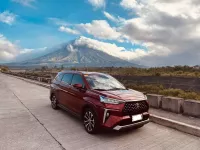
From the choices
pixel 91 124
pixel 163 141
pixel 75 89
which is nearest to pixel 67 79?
pixel 75 89

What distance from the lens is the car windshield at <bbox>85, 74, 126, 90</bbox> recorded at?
5964 millimetres

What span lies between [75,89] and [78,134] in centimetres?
161

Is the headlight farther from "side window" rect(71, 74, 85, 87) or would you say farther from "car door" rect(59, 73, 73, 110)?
"car door" rect(59, 73, 73, 110)

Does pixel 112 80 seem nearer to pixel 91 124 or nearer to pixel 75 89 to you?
pixel 75 89

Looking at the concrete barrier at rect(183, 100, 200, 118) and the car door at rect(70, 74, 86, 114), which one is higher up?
the car door at rect(70, 74, 86, 114)

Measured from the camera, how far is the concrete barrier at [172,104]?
7023mm

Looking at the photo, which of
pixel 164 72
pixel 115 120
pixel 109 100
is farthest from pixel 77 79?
pixel 164 72

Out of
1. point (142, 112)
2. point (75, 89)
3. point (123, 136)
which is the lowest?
point (123, 136)

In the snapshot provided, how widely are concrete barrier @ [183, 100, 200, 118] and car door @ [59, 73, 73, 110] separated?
13.5 feet

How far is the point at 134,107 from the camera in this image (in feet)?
16.8

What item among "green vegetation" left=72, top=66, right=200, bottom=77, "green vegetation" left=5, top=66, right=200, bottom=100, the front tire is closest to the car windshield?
the front tire

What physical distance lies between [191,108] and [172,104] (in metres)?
0.77

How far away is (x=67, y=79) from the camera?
293 inches

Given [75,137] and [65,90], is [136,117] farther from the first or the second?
[65,90]
